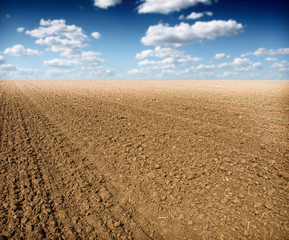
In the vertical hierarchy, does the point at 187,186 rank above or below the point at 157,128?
below

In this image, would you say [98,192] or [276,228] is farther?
[98,192]

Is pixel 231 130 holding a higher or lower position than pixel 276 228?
higher

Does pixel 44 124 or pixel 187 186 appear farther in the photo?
pixel 44 124

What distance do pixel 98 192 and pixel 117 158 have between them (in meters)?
1.84

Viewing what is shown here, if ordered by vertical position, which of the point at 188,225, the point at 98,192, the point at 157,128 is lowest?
the point at 188,225

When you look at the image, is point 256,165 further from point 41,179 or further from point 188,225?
point 41,179

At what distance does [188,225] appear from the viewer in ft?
13.1

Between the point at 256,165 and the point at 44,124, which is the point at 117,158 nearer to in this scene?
the point at 256,165

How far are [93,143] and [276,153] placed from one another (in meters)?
6.84

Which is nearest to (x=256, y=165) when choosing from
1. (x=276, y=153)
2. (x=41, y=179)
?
(x=276, y=153)

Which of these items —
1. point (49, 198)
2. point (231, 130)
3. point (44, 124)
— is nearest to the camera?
point (49, 198)

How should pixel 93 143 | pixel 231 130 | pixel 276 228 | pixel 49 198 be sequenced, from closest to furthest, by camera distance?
1. pixel 276 228
2. pixel 49 198
3. pixel 93 143
4. pixel 231 130

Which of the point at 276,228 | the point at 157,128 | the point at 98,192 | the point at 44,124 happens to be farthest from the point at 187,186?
the point at 44,124

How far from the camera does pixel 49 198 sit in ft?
15.0
